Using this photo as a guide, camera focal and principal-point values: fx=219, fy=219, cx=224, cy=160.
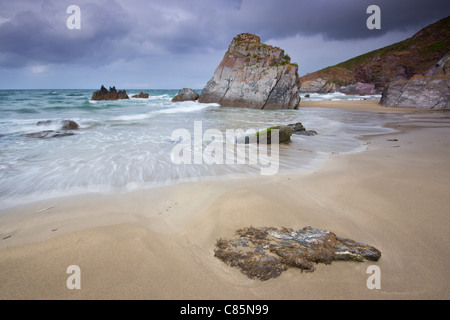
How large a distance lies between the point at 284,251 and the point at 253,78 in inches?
798

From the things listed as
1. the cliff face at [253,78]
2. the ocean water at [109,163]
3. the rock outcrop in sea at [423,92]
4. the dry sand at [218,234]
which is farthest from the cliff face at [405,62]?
the dry sand at [218,234]

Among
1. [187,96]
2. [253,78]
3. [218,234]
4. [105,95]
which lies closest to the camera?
[218,234]

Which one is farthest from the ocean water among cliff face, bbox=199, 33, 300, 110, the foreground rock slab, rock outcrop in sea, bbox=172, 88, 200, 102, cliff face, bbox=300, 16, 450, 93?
cliff face, bbox=300, 16, 450, 93

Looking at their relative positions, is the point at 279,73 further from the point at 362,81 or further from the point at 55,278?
the point at 362,81

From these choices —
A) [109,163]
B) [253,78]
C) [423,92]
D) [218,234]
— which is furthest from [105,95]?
[423,92]

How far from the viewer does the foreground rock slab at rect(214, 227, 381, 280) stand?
5.45 feet

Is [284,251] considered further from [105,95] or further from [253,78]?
[105,95]

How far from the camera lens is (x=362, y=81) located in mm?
53312

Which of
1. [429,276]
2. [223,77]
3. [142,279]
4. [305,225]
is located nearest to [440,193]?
[429,276]

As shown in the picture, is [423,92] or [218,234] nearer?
[218,234]

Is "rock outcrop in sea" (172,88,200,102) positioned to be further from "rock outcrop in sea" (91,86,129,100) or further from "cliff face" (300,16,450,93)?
"cliff face" (300,16,450,93)

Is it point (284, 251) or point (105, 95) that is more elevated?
point (105, 95)

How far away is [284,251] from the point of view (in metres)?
1.79
